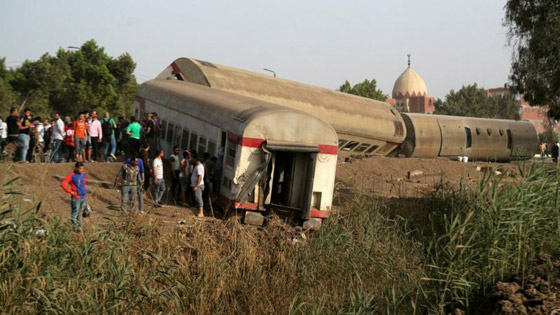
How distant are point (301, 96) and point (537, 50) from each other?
9.93m

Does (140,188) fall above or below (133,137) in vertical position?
below

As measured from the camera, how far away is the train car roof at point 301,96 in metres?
26.0

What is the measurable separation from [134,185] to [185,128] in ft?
18.0

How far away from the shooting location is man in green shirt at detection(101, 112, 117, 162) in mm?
23328

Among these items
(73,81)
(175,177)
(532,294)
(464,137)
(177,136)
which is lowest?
(532,294)

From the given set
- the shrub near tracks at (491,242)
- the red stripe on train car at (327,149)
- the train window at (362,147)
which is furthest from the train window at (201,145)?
the train window at (362,147)

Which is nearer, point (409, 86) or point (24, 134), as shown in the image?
point (24, 134)

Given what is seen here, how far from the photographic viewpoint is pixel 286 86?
28188 millimetres

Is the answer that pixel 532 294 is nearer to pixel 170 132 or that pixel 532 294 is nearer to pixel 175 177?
pixel 175 177

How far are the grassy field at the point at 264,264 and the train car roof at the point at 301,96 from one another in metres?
12.5

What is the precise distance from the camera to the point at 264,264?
1299cm

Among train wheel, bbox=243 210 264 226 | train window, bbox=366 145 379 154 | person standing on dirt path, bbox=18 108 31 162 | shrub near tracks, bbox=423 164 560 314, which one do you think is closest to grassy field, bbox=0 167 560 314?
shrub near tracks, bbox=423 164 560 314

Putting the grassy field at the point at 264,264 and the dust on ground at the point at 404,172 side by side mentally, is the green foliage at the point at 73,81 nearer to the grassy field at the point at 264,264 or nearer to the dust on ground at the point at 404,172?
the dust on ground at the point at 404,172

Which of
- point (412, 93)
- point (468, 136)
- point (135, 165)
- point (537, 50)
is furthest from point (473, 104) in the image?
point (135, 165)
